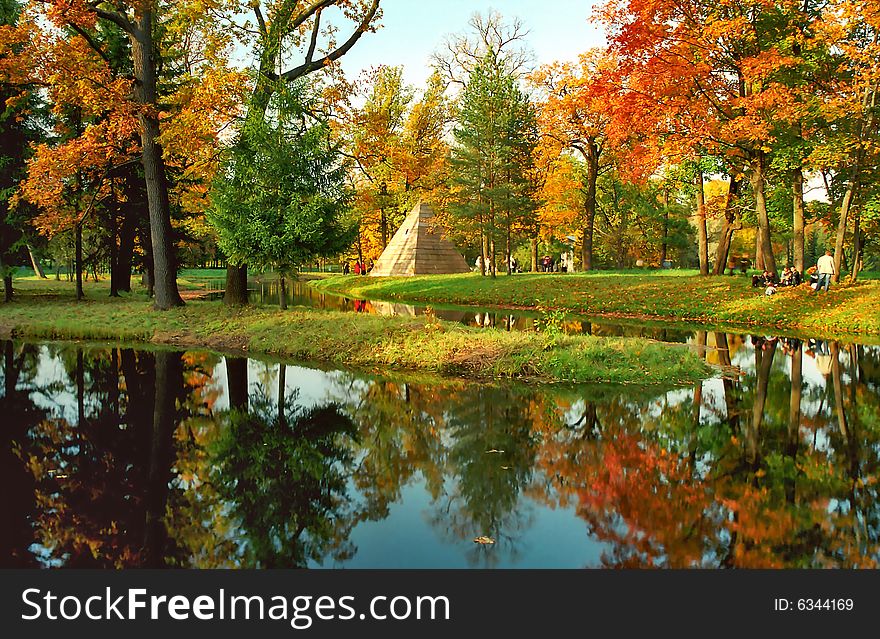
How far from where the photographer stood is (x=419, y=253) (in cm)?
4697

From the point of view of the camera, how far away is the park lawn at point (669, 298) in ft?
69.7

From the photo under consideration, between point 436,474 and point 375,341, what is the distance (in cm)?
822

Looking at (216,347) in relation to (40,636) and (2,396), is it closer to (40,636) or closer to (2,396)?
(2,396)

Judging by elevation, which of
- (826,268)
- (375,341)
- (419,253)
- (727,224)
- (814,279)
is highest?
(727,224)

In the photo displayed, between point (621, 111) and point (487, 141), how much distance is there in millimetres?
12901

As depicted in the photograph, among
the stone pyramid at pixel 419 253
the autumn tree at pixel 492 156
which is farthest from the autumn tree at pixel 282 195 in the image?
the stone pyramid at pixel 419 253

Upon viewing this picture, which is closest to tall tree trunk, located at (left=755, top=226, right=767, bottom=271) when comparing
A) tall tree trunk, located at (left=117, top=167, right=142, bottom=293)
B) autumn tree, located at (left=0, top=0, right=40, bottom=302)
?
tall tree trunk, located at (left=117, top=167, right=142, bottom=293)

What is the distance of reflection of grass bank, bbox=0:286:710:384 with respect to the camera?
40.3 ft

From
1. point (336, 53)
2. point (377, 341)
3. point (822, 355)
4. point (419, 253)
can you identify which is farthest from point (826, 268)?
point (419, 253)

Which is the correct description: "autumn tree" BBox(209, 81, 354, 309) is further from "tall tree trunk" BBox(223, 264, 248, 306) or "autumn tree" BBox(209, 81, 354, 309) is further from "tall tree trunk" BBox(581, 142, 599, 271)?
"tall tree trunk" BBox(581, 142, 599, 271)

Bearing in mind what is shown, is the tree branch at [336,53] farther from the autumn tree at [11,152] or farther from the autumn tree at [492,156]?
the autumn tree at [492,156]

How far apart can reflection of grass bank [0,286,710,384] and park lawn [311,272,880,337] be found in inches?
396

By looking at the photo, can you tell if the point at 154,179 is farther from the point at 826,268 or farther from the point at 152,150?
the point at 826,268

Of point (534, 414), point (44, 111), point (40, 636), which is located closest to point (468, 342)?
point (534, 414)
